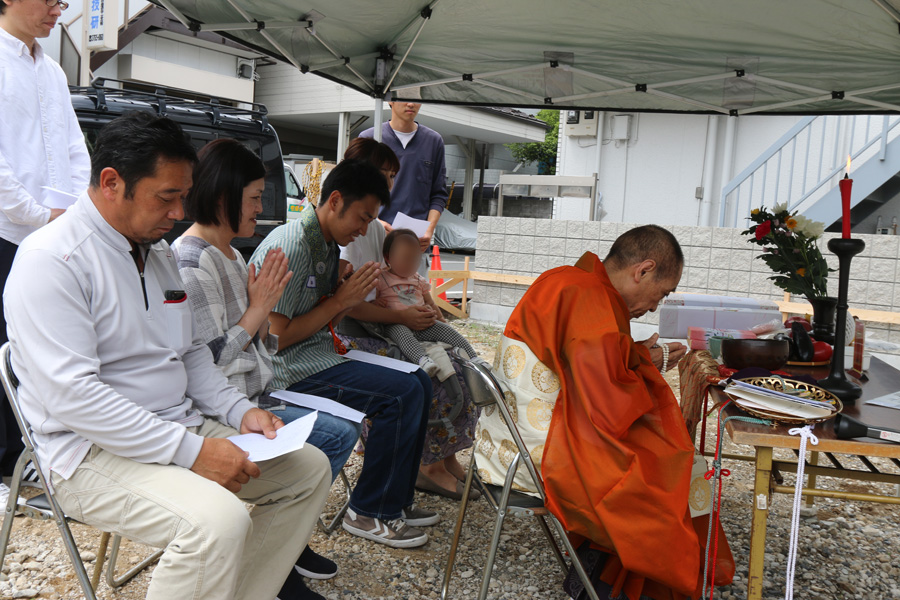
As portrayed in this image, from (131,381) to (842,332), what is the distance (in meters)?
2.17

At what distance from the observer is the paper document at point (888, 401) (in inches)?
87.2

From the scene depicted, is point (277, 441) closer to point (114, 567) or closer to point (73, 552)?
point (73, 552)

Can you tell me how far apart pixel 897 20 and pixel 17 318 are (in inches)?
141

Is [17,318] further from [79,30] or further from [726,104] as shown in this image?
[79,30]

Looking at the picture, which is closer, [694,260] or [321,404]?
[321,404]

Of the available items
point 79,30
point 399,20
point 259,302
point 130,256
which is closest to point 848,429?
point 259,302

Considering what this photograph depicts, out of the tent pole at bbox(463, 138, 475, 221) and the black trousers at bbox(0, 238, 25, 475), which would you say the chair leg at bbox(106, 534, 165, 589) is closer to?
the black trousers at bbox(0, 238, 25, 475)

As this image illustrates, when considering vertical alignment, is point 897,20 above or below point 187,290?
above

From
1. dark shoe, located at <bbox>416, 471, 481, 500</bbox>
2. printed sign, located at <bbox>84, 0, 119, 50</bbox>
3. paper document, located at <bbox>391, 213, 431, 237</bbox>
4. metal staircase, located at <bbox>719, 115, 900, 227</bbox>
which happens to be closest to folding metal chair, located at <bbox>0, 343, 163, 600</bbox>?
dark shoe, located at <bbox>416, 471, 481, 500</bbox>

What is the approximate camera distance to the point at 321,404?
251cm

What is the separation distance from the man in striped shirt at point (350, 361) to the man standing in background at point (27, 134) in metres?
1.08

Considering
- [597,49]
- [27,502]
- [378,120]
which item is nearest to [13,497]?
[27,502]

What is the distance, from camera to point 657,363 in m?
2.82

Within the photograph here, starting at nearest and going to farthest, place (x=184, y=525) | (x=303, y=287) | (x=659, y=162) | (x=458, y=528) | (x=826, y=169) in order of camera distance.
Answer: (x=184, y=525), (x=458, y=528), (x=303, y=287), (x=826, y=169), (x=659, y=162)
